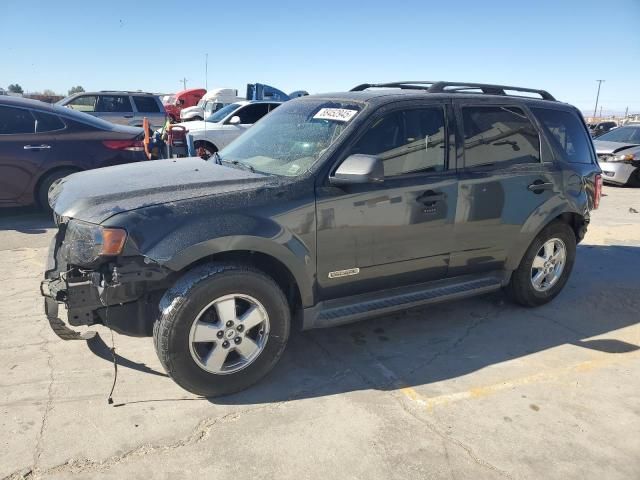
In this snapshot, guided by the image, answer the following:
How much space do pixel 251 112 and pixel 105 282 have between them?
10.3 m

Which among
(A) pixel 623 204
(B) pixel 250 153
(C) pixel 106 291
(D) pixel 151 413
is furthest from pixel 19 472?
(A) pixel 623 204

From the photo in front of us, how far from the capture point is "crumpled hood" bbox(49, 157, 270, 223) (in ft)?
9.64

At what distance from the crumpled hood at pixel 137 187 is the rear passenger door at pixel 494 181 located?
167 cm

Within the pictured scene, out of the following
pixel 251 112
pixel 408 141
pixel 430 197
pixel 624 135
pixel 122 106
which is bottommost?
pixel 430 197

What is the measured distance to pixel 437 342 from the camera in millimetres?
4020

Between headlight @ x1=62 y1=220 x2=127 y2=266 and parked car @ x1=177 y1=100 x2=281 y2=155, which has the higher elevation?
parked car @ x1=177 y1=100 x2=281 y2=155

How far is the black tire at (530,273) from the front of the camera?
4559 millimetres

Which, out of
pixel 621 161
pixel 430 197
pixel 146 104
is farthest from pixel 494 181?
pixel 146 104

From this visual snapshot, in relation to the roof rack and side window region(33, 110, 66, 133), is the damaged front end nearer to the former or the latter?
the roof rack

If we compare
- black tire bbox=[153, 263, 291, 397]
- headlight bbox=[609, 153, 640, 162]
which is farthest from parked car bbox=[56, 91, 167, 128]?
black tire bbox=[153, 263, 291, 397]

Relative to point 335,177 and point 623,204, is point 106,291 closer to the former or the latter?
point 335,177

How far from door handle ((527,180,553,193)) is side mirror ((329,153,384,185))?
1762 millimetres

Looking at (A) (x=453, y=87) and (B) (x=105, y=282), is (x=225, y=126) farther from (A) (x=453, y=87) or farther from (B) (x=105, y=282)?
(B) (x=105, y=282)

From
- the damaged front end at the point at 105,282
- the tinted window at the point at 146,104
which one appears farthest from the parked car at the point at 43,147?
the tinted window at the point at 146,104
